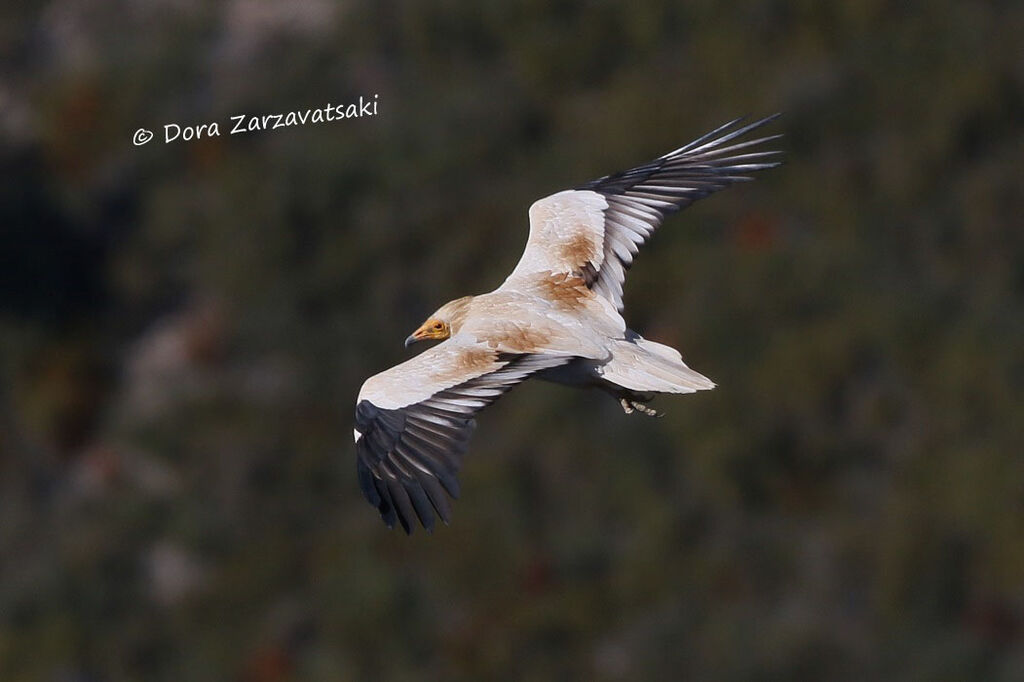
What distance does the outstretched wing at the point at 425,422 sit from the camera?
9812 mm

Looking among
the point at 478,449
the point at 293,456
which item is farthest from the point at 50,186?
the point at 478,449

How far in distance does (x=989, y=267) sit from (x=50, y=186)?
51.1 feet

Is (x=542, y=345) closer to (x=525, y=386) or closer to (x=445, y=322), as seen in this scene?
(x=445, y=322)

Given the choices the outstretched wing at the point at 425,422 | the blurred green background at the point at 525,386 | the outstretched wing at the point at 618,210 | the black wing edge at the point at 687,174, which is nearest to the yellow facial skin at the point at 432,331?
the outstretched wing at the point at 618,210

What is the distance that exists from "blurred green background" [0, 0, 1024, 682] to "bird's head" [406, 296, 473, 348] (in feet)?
50.6

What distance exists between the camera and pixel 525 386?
29359 millimetres

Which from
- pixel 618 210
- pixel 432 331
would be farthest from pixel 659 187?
pixel 432 331

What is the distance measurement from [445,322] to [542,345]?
112 cm

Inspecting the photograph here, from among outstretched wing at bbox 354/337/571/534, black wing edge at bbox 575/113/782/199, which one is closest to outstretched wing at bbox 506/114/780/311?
black wing edge at bbox 575/113/782/199

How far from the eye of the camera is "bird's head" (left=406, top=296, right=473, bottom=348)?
1122 cm


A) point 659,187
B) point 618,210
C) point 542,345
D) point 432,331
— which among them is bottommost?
point 542,345

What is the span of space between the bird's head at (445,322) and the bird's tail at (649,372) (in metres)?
0.94

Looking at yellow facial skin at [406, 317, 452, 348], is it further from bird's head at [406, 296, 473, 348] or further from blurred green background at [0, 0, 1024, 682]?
blurred green background at [0, 0, 1024, 682]

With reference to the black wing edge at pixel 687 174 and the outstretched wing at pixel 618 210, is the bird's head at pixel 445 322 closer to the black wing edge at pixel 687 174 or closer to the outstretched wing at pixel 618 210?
the outstretched wing at pixel 618 210
